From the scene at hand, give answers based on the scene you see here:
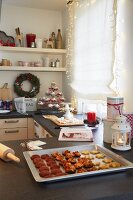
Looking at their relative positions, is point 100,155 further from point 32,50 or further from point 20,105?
point 32,50

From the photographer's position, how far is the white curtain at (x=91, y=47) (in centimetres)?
241

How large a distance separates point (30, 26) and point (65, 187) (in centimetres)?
322

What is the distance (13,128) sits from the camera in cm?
307

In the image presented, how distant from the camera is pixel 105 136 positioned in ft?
5.45

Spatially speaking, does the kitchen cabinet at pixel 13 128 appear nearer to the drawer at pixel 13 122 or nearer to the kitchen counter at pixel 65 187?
the drawer at pixel 13 122

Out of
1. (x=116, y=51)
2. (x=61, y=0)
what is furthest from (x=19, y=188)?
(x=61, y=0)

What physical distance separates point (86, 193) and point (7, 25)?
3.26 meters

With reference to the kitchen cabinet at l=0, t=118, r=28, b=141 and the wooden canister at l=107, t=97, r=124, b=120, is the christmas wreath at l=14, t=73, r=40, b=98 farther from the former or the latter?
the wooden canister at l=107, t=97, r=124, b=120

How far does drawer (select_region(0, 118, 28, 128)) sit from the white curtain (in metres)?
0.84

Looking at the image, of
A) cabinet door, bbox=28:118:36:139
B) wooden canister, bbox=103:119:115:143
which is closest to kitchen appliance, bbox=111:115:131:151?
wooden canister, bbox=103:119:115:143

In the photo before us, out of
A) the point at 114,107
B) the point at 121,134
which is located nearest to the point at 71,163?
the point at 121,134

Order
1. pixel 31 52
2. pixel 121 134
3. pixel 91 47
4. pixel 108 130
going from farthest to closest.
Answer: pixel 31 52 → pixel 91 47 → pixel 108 130 → pixel 121 134

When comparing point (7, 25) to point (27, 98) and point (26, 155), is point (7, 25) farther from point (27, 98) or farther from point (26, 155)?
point (26, 155)

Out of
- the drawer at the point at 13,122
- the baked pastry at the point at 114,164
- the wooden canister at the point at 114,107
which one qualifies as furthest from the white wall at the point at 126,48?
the drawer at the point at 13,122
